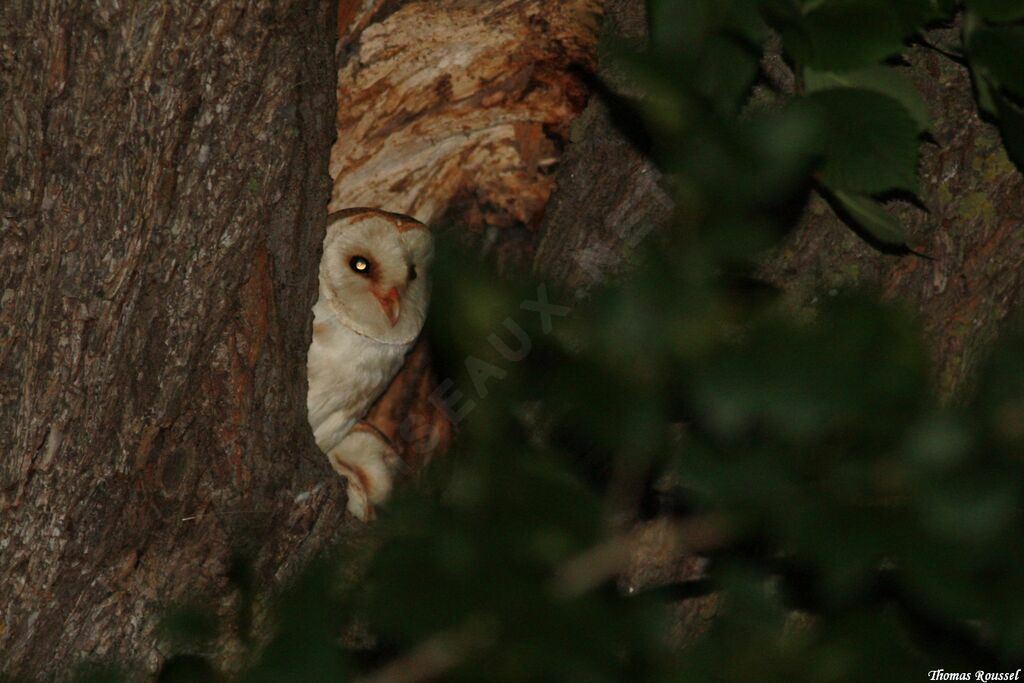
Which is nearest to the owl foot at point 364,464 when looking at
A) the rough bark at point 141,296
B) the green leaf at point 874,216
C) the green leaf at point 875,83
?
the rough bark at point 141,296

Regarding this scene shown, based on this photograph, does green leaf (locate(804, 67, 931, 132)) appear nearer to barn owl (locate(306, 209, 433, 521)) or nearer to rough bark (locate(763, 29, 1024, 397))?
rough bark (locate(763, 29, 1024, 397))

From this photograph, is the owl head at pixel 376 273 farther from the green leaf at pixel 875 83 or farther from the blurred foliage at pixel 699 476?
the blurred foliage at pixel 699 476

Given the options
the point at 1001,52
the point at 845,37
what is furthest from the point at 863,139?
the point at 1001,52

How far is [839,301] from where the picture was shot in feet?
1.71

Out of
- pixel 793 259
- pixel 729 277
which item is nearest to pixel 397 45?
pixel 793 259

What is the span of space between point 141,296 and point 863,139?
3.73ft

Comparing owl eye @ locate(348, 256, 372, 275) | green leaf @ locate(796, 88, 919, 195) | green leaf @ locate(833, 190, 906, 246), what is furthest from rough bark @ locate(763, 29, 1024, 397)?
owl eye @ locate(348, 256, 372, 275)

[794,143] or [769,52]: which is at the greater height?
[794,143]

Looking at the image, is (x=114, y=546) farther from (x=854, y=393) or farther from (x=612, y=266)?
(x=854, y=393)

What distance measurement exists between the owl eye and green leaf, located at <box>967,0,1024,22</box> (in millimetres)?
1728

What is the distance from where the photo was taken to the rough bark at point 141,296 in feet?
5.24

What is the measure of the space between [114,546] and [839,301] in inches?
56.4

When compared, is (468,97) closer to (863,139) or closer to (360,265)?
(360,265)

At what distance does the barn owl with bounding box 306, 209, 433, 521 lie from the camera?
2.44 meters
